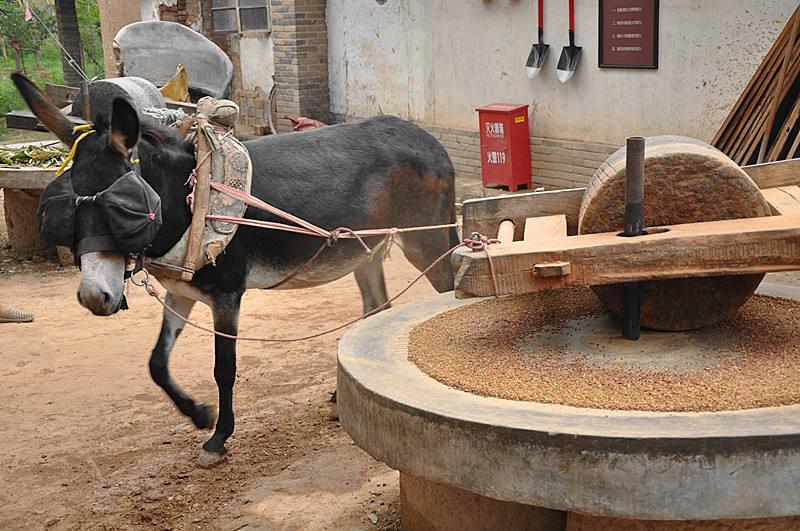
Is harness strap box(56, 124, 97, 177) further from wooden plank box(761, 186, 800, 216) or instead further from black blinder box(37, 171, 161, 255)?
wooden plank box(761, 186, 800, 216)

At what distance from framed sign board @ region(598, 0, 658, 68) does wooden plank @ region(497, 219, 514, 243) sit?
5936 mm

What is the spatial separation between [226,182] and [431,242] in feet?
4.40

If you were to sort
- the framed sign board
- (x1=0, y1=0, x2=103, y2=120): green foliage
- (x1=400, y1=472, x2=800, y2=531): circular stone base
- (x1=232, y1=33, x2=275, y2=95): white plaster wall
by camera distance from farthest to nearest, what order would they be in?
(x1=0, y1=0, x2=103, y2=120): green foliage → (x1=232, y1=33, x2=275, y2=95): white plaster wall → the framed sign board → (x1=400, y1=472, x2=800, y2=531): circular stone base

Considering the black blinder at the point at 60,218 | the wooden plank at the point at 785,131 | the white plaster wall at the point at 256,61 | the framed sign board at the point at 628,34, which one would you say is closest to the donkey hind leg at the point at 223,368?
the black blinder at the point at 60,218

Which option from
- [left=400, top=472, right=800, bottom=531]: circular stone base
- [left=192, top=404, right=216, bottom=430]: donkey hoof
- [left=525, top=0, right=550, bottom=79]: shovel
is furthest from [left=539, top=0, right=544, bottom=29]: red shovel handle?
[left=400, top=472, right=800, bottom=531]: circular stone base

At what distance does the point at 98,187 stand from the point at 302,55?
10.00 metres

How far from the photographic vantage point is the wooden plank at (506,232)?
3.10 meters

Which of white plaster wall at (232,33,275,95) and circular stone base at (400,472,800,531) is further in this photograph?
white plaster wall at (232,33,275,95)

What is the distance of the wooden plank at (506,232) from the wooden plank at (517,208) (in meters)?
0.05

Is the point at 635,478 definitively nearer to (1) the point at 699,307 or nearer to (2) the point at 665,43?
(1) the point at 699,307

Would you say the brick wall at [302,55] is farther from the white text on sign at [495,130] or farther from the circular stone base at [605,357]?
the circular stone base at [605,357]

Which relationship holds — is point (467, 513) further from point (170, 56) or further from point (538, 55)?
point (170, 56)

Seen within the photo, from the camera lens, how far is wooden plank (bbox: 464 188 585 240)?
3354mm

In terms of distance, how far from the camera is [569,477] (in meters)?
2.29
